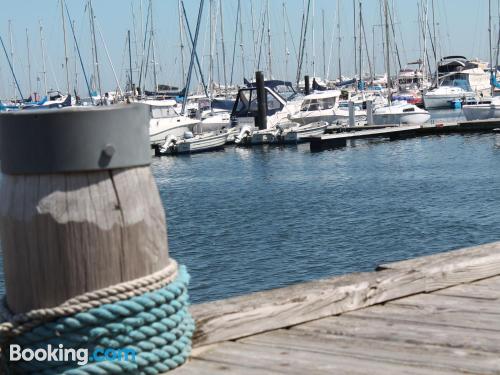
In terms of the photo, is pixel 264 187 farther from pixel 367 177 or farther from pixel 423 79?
pixel 423 79

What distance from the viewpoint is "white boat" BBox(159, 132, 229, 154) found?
133 feet

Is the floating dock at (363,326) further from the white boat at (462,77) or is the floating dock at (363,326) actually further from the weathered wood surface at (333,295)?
the white boat at (462,77)

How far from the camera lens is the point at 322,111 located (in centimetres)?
4812

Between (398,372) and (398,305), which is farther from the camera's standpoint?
(398,305)

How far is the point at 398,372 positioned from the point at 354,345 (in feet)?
1.12

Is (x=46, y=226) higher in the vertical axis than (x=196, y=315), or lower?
higher

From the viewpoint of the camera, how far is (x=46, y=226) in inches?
108

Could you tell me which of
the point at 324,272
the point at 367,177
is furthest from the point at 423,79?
the point at 324,272

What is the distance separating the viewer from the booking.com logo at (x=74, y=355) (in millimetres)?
2773

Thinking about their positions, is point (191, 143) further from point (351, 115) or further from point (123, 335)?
point (123, 335)

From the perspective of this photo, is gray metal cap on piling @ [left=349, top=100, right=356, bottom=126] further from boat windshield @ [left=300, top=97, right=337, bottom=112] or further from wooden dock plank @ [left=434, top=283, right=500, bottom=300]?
wooden dock plank @ [left=434, top=283, right=500, bottom=300]

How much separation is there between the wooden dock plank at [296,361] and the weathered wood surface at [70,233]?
49 centimetres

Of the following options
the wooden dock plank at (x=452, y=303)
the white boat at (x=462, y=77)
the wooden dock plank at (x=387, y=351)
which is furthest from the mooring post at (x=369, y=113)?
the wooden dock plank at (x=387, y=351)

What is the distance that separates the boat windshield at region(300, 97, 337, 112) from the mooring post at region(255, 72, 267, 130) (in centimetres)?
316
